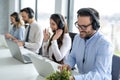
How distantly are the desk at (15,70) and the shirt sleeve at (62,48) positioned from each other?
0.35 metres

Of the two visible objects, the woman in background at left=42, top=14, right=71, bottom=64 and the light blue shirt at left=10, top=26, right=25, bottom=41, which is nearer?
the woman in background at left=42, top=14, right=71, bottom=64

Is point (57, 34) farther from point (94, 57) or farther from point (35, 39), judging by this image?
point (94, 57)

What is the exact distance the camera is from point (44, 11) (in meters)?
5.31

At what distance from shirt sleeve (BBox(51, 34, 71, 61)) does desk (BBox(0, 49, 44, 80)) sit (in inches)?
13.6

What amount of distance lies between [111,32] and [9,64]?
1747 mm

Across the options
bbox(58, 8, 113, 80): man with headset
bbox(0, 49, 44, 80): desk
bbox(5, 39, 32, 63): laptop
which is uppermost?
bbox(58, 8, 113, 80): man with headset

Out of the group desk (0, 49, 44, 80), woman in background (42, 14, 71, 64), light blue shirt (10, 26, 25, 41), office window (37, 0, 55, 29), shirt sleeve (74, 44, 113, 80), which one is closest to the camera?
shirt sleeve (74, 44, 113, 80)

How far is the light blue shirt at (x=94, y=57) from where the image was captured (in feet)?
5.15

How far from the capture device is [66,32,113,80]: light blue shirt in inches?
61.8

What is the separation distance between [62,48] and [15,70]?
26.5 inches

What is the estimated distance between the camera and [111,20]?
3.34 m

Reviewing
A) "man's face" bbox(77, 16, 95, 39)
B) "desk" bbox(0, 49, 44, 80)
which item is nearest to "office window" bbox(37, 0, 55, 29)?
"desk" bbox(0, 49, 44, 80)

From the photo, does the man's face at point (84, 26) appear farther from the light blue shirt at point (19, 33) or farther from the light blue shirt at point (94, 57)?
the light blue shirt at point (19, 33)

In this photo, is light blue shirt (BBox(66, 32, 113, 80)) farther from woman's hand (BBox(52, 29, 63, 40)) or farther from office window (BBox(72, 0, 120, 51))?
office window (BBox(72, 0, 120, 51))
